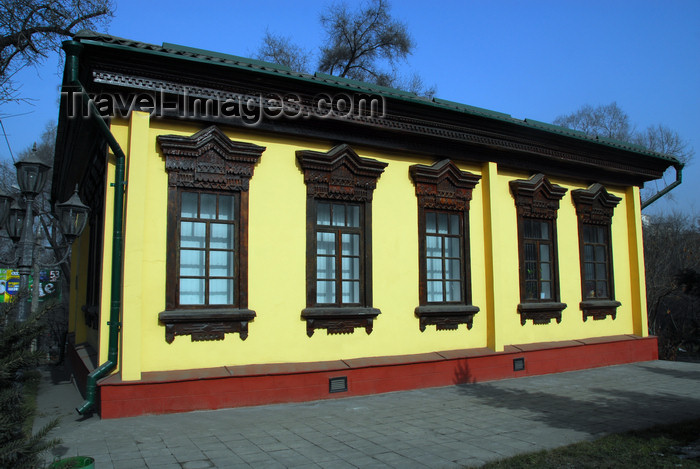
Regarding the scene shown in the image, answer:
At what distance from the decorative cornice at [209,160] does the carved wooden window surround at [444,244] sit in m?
2.85

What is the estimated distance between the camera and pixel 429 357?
8266 millimetres

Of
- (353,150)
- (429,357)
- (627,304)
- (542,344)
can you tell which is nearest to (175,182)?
(353,150)

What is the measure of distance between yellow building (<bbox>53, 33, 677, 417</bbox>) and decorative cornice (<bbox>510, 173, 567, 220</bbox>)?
37 mm

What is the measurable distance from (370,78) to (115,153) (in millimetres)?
16781

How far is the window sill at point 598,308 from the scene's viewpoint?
34.8ft

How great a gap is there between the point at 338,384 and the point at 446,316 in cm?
227

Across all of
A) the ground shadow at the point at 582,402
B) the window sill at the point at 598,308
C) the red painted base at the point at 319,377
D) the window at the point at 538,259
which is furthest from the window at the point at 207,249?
the window sill at the point at 598,308

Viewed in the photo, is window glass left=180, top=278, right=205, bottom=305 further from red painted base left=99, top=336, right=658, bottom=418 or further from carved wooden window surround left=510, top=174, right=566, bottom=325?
carved wooden window surround left=510, top=174, right=566, bottom=325

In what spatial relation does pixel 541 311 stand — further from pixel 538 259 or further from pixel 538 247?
pixel 538 247

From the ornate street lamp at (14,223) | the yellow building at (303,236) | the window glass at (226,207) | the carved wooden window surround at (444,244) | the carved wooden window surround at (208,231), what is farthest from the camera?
the carved wooden window surround at (444,244)

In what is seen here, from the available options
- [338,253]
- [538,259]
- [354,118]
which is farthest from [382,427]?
[538,259]

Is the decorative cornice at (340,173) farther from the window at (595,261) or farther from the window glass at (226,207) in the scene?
the window at (595,261)

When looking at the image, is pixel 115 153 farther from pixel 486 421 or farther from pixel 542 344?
pixel 542 344

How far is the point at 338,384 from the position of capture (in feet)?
24.3
